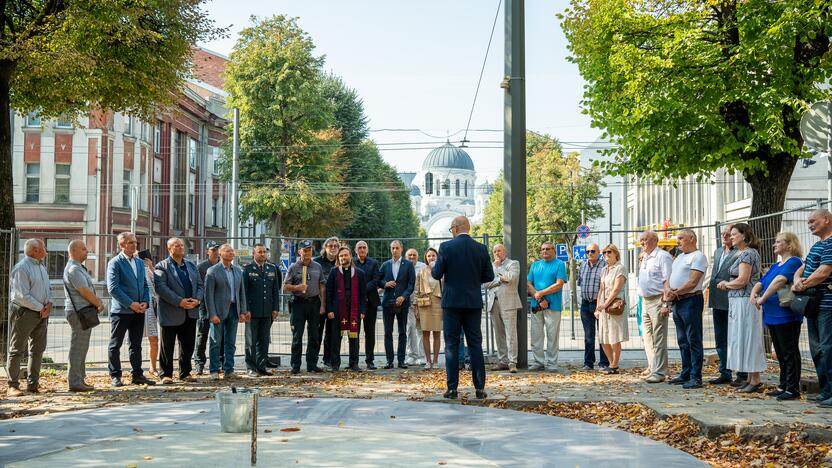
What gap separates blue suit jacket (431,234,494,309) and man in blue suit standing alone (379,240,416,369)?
3.84m

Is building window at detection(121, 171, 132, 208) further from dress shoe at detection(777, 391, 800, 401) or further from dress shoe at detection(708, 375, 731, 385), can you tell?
dress shoe at detection(777, 391, 800, 401)

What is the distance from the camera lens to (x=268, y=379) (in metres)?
12.9

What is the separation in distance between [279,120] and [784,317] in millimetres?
37100

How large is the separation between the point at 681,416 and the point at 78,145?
4052 cm

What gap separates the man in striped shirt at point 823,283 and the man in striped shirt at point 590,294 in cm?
487

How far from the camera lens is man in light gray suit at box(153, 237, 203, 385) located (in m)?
12.6

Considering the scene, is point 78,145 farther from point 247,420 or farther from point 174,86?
point 247,420

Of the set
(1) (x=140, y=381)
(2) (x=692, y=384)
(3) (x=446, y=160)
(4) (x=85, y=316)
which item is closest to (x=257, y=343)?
(1) (x=140, y=381)

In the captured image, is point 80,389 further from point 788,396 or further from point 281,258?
point 788,396

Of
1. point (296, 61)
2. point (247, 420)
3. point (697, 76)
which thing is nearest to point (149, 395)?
point (247, 420)

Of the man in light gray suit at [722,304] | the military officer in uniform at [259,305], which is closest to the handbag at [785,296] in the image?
the man in light gray suit at [722,304]

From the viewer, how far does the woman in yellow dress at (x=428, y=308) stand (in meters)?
14.5

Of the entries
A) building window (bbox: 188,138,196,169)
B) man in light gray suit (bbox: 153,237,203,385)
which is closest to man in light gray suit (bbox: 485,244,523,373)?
man in light gray suit (bbox: 153,237,203,385)

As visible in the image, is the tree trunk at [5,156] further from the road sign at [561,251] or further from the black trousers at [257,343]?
the road sign at [561,251]
